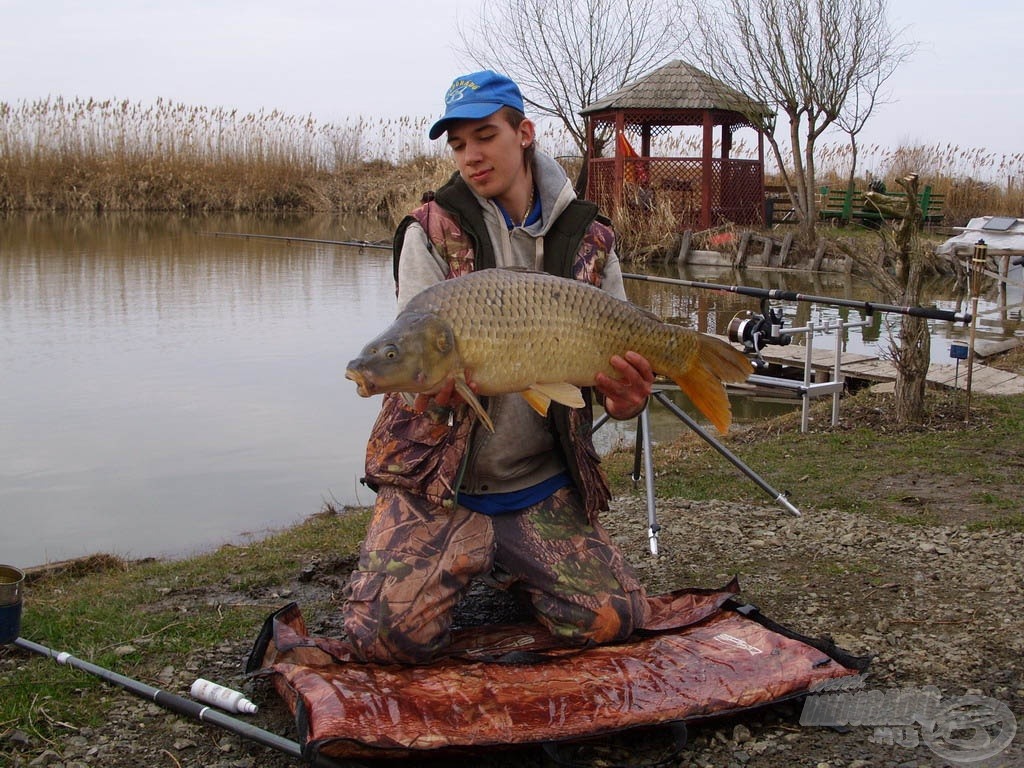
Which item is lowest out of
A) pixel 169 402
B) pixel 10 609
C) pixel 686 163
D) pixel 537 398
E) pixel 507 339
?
pixel 169 402

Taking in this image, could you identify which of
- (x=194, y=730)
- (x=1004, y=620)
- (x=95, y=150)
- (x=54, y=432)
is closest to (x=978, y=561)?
(x=1004, y=620)

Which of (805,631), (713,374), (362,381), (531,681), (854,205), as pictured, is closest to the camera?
(362,381)

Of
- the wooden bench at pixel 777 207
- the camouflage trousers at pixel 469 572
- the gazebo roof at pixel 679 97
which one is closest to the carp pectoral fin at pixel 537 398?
the camouflage trousers at pixel 469 572

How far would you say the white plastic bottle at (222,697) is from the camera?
2463 mm

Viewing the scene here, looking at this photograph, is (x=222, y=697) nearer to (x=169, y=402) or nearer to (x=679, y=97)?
(x=169, y=402)

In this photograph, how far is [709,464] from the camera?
5.21 metres

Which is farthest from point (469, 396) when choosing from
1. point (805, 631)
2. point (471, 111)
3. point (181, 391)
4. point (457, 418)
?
point (181, 391)

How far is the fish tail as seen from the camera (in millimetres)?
2553

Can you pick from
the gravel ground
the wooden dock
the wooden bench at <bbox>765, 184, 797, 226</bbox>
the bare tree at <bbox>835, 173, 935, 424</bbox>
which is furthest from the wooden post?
the gravel ground

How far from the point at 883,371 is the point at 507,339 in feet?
20.5

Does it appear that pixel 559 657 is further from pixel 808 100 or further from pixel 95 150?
pixel 95 150

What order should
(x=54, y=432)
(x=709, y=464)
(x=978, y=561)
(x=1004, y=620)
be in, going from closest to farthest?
(x=1004, y=620) → (x=978, y=561) → (x=709, y=464) → (x=54, y=432)

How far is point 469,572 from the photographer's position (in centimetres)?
269

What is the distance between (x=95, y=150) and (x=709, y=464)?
71.9 feet
